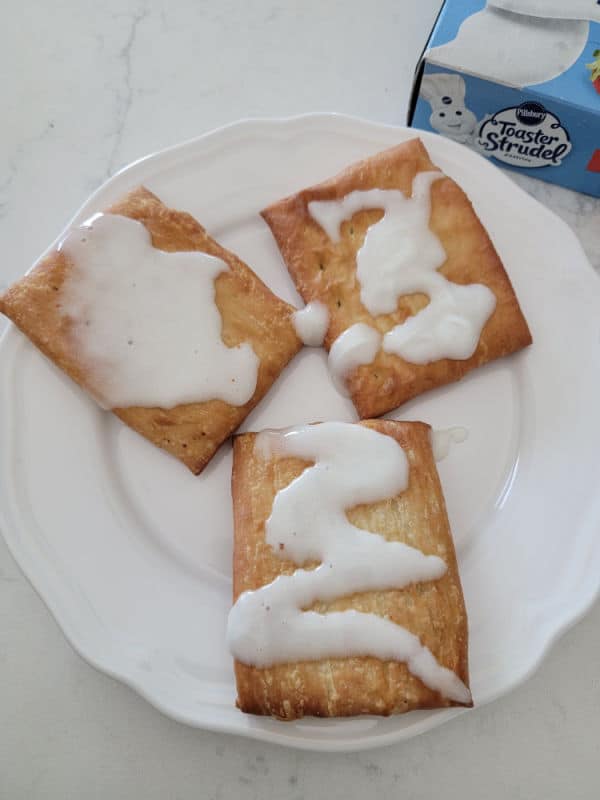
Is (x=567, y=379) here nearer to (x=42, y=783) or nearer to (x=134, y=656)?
(x=134, y=656)

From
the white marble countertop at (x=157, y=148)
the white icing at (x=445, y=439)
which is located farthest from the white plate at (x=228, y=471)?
→ the white marble countertop at (x=157, y=148)

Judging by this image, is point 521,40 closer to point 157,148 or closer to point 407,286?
point 407,286

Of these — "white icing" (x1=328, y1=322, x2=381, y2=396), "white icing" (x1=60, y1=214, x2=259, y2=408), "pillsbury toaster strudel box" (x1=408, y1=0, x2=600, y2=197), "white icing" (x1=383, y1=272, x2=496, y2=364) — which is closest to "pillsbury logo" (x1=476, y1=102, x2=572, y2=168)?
"pillsbury toaster strudel box" (x1=408, y1=0, x2=600, y2=197)

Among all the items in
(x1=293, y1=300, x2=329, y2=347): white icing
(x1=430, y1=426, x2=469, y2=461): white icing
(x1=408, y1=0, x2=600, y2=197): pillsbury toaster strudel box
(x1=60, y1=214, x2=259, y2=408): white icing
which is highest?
(x1=408, y1=0, x2=600, y2=197): pillsbury toaster strudel box

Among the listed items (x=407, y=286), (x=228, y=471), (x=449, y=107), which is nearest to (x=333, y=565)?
(x=228, y=471)

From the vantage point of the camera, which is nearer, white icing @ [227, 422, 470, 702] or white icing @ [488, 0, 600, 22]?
white icing @ [227, 422, 470, 702]

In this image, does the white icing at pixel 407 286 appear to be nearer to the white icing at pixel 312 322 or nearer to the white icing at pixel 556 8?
the white icing at pixel 312 322

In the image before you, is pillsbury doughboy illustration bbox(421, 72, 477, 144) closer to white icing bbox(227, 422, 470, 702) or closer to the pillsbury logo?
the pillsbury logo
